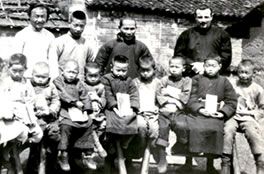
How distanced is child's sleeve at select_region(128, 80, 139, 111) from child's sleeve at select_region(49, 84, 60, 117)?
88 cm

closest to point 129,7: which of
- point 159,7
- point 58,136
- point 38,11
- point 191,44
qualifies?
point 159,7

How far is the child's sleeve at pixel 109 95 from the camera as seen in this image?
646 cm

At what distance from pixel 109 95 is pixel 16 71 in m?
1.13

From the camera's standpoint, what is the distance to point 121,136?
6426 millimetres

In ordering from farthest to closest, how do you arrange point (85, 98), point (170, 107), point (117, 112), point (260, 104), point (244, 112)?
point (260, 104) → point (244, 112) → point (170, 107) → point (117, 112) → point (85, 98)

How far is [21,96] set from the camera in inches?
237

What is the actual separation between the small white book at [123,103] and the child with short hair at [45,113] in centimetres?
73

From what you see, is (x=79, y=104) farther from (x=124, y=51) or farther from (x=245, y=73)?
(x=245, y=73)

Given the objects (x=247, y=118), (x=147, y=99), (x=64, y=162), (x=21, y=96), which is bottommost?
(x=64, y=162)

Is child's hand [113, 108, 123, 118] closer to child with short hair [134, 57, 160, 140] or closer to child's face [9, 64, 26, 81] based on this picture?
child with short hair [134, 57, 160, 140]

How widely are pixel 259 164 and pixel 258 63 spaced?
694 centimetres

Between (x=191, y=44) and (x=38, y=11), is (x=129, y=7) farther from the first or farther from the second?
(x=38, y=11)

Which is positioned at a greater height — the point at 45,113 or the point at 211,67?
the point at 211,67

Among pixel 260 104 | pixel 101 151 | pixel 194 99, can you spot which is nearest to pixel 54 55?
pixel 101 151
